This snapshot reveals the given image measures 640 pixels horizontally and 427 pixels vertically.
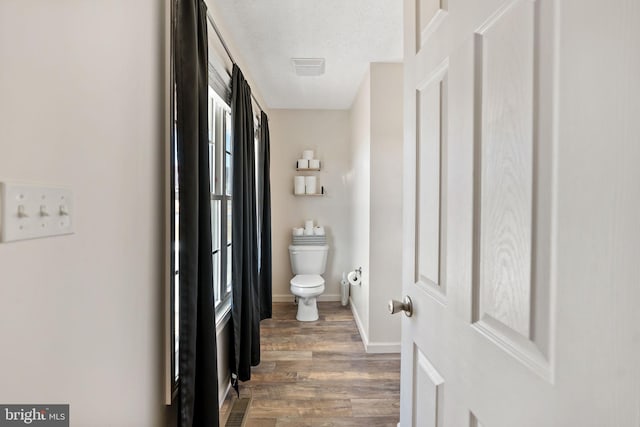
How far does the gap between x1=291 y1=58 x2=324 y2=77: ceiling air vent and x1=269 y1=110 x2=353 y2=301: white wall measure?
1161 mm

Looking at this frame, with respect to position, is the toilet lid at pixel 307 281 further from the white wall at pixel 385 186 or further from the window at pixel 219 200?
the window at pixel 219 200

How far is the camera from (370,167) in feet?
8.68

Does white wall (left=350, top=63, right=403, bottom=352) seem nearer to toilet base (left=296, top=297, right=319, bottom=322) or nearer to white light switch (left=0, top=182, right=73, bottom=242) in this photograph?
toilet base (left=296, top=297, right=319, bottom=322)

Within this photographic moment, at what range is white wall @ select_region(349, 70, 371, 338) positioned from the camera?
272cm

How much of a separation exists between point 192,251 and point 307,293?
2100 millimetres

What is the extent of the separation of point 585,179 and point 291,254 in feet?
11.2

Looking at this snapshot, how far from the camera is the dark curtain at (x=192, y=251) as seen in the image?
1.17 metres

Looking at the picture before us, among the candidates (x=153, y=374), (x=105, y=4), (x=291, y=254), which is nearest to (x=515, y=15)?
(x=105, y=4)

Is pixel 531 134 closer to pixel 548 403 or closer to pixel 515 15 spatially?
pixel 515 15

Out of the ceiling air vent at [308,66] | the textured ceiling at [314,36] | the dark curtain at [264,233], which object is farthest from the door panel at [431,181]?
the dark curtain at [264,233]

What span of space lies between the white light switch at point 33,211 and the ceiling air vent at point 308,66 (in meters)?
2.22

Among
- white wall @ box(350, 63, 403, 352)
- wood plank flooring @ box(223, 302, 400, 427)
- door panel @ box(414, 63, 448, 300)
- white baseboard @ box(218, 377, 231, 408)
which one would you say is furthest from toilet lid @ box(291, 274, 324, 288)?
door panel @ box(414, 63, 448, 300)

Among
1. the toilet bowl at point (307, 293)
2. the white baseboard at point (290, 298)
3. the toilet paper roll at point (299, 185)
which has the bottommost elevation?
the white baseboard at point (290, 298)

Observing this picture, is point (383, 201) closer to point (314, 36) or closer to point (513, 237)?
point (314, 36)
